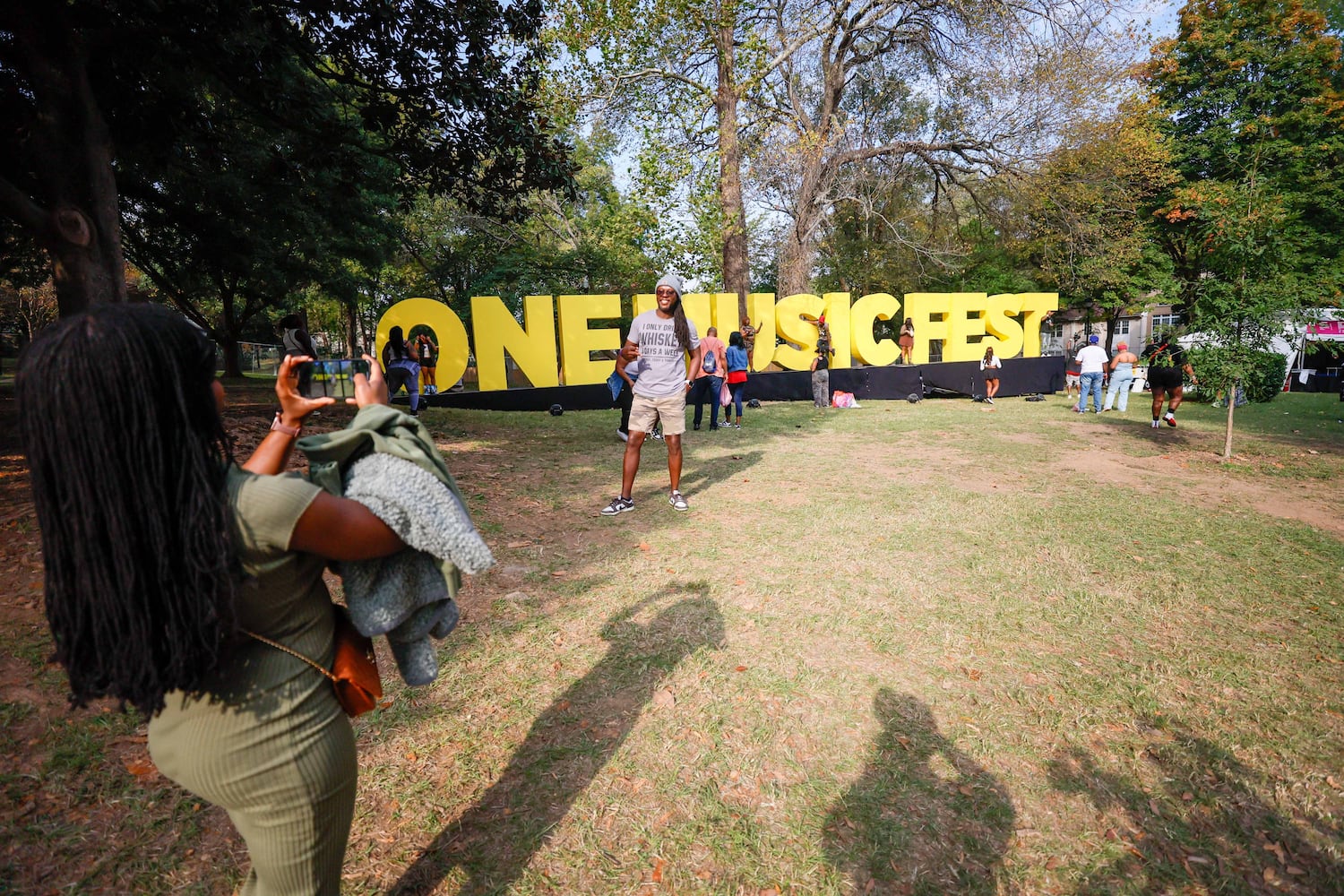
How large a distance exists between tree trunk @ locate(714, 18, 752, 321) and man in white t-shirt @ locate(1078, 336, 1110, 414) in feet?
25.3

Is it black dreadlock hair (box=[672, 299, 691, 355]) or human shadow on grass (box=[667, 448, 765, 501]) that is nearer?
black dreadlock hair (box=[672, 299, 691, 355])

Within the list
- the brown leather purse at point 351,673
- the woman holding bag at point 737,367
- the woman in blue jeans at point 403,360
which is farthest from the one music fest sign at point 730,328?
the brown leather purse at point 351,673

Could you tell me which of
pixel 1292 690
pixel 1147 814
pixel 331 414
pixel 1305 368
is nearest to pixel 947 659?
pixel 1147 814

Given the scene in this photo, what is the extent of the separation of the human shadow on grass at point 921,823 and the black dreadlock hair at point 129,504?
221cm

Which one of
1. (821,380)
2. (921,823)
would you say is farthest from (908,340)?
(921,823)

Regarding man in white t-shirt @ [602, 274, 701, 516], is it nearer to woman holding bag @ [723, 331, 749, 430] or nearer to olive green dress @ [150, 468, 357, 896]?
olive green dress @ [150, 468, 357, 896]

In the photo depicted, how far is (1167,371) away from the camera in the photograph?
37.6 ft

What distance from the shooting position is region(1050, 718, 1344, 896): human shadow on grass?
7.39 feet

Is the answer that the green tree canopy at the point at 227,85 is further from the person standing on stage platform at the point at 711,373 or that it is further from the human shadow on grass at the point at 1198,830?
the human shadow on grass at the point at 1198,830

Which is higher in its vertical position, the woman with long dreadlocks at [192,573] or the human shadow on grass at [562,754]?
the woman with long dreadlocks at [192,573]

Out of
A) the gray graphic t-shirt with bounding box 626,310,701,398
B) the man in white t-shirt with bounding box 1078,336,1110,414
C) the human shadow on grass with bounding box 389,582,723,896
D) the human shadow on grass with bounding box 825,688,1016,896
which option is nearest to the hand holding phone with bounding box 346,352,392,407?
the human shadow on grass with bounding box 389,582,723,896

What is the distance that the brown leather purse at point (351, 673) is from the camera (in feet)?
4.77

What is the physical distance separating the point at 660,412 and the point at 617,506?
1036 mm

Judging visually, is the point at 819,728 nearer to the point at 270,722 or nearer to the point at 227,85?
the point at 270,722
